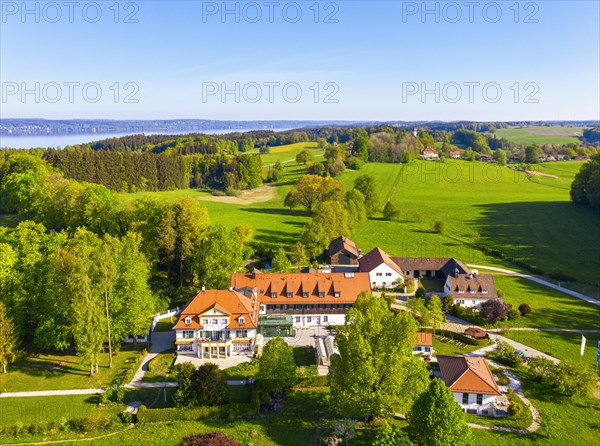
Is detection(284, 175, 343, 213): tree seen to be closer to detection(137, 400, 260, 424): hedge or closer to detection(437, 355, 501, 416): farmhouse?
detection(437, 355, 501, 416): farmhouse

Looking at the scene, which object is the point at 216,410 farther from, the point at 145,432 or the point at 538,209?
the point at 538,209

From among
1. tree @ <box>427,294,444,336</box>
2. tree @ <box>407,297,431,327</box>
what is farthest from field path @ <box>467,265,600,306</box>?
tree @ <box>407,297,431,327</box>

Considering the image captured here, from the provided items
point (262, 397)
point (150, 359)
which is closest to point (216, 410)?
point (262, 397)

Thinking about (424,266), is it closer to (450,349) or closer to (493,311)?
(493,311)

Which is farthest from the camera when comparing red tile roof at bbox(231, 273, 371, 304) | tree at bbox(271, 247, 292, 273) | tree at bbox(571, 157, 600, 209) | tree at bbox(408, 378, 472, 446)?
tree at bbox(571, 157, 600, 209)

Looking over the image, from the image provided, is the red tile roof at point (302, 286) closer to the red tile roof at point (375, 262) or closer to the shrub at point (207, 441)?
the red tile roof at point (375, 262)

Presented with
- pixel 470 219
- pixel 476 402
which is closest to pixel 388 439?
pixel 476 402
